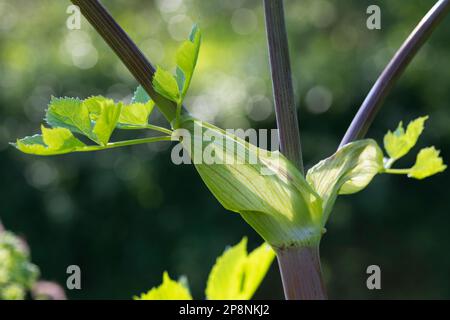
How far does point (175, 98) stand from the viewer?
42 centimetres

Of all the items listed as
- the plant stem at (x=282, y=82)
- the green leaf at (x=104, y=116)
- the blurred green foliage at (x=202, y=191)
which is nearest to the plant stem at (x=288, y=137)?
the plant stem at (x=282, y=82)

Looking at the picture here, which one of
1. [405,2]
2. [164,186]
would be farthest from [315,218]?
[405,2]

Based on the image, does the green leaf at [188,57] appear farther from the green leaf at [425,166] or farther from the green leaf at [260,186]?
the green leaf at [425,166]

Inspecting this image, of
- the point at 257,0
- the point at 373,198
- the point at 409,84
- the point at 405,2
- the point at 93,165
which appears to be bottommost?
the point at 373,198

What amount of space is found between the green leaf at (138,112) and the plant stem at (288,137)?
0.28 ft

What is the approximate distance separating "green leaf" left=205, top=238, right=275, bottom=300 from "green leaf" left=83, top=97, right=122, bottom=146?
154 mm

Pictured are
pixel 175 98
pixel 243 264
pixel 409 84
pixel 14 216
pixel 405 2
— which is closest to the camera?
pixel 175 98

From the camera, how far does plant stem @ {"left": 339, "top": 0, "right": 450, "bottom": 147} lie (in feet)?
1.57

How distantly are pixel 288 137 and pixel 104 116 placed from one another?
118 mm

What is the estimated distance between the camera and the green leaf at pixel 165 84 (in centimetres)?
41

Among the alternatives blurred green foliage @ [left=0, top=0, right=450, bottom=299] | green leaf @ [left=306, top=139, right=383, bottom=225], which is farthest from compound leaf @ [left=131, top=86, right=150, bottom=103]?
blurred green foliage @ [left=0, top=0, right=450, bottom=299]

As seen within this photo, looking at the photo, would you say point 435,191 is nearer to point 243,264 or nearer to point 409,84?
point 409,84

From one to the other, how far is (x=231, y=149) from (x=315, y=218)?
0.08 metres

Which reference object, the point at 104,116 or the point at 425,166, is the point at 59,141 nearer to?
the point at 104,116
